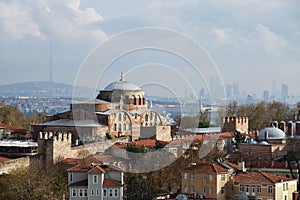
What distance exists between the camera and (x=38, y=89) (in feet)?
336

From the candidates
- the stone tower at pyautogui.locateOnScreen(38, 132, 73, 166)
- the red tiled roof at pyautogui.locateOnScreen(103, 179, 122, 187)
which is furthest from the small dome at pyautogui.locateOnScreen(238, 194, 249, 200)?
the stone tower at pyautogui.locateOnScreen(38, 132, 73, 166)

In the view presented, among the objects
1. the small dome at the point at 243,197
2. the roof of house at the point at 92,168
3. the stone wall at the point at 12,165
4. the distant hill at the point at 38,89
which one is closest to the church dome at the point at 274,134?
the small dome at the point at 243,197

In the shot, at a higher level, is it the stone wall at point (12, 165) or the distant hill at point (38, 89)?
the distant hill at point (38, 89)

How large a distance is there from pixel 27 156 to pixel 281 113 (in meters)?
36.0

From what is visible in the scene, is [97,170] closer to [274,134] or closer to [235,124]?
[274,134]

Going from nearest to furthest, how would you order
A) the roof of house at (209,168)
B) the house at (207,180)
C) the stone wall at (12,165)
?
the house at (207,180) < the roof of house at (209,168) < the stone wall at (12,165)

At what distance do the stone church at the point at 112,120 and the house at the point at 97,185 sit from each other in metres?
10.1

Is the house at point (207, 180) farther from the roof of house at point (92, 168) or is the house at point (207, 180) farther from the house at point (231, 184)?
the roof of house at point (92, 168)

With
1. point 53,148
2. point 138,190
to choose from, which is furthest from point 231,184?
point 53,148

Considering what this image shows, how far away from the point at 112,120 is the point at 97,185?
625 inches

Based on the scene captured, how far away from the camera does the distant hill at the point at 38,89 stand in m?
86.1

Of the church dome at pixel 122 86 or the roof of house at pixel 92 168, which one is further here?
the church dome at pixel 122 86

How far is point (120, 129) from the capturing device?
42.0 metres

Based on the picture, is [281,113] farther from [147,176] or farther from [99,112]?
[147,176]
